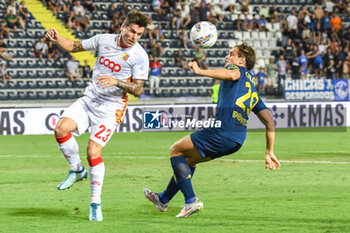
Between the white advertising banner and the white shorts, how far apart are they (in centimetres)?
1438

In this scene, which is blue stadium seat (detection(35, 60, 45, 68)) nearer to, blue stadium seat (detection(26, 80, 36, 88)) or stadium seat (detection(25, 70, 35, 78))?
stadium seat (detection(25, 70, 35, 78))

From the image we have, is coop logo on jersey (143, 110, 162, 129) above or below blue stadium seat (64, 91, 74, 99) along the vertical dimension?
below

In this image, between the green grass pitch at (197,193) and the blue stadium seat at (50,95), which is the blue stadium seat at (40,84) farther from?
the green grass pitch at (197,193)

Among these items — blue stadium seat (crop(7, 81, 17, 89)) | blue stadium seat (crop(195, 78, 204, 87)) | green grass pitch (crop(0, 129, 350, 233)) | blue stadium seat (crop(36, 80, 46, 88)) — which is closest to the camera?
green grass pitch (crop(0, 129, 350, 233))

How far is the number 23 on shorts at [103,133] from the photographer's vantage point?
8.17m

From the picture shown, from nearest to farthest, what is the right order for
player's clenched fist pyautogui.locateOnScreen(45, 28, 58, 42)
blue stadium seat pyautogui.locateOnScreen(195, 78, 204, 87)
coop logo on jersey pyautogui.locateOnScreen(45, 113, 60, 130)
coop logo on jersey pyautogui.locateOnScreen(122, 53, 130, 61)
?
coop logo on jersey pyautogui.locateOnScreen(122, 53, 130, 61) < player's clenched fist pyautogui.locateOnScreen(45, 28, 58, 42) < coop logo on jersey pyautogui.locateOnScreen(45, 113, 60, 130) < blue stadium seat pyautogui.locateOnScreen(195, 78, 204, 87)

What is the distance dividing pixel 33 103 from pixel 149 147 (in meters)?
9.11

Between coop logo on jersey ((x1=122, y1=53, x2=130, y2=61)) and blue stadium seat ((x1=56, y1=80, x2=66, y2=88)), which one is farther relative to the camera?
blue stadium seat ((x1=56, y1=80, x2=66, y2=88))

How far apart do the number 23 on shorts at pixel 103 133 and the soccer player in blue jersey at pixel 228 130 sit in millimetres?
794

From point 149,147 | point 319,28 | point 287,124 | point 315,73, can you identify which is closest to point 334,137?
point 287,124

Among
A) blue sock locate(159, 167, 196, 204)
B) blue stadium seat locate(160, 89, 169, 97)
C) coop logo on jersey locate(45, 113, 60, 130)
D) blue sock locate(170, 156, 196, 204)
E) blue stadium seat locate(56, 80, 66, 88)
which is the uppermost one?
blue sock locate(170, 156, 196, 204)

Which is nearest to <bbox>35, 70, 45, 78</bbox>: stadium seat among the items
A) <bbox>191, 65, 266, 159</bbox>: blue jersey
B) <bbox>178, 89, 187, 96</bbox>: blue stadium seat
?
<bbox>178, 89, 187, 96</bbox>: blue stadium seat

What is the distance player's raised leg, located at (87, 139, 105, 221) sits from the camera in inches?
311

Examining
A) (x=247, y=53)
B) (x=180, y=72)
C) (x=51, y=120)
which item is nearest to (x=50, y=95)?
(x=51, y=120)
